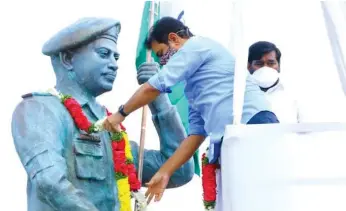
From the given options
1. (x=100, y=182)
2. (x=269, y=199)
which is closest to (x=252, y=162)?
(x=269, y=199)

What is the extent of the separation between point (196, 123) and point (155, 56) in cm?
109

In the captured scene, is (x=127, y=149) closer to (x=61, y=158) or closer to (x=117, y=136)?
(x=117, y=136)

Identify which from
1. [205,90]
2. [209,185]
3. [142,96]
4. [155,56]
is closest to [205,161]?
[209,185]

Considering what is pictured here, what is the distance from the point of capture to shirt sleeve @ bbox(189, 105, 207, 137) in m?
5.05

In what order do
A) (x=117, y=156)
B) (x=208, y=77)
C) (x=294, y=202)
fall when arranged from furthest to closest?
(x=117, y=156)
(x=208, y=77)
(x=294, y=202)

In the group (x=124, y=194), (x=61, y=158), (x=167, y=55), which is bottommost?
(x=124, y=194)

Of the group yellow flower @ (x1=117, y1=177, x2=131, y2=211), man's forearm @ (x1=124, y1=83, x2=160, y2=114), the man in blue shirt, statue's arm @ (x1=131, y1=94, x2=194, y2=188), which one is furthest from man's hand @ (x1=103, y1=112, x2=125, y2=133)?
statue's arm @ (x1=131, y1=94, x2=194, y2=188)

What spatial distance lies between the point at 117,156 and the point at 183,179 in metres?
0.68

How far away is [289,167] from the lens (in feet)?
13.2

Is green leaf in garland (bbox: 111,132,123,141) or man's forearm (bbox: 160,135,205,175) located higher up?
green leaf in garland (bbox: 111,132,123,141)

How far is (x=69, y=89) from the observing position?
5191mm

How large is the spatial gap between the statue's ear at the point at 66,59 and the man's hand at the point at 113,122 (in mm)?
510

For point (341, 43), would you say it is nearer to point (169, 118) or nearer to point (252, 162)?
point (252, 162)

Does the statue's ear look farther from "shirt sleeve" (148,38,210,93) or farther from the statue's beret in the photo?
"shirt sleeve" (148,38,210,93)
